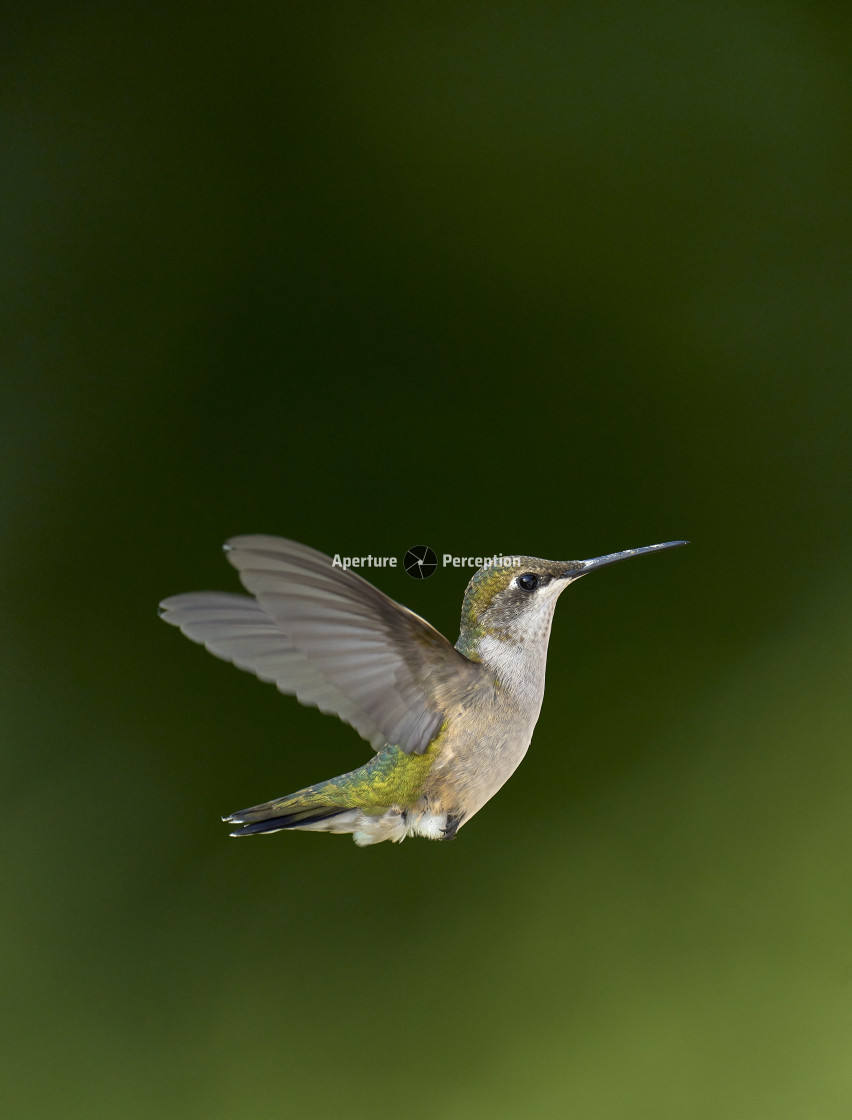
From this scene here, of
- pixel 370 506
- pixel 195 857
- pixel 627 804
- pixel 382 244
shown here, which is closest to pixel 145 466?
pixel 370 506

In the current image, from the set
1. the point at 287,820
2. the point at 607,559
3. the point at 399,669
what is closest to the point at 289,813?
the point at 287,820

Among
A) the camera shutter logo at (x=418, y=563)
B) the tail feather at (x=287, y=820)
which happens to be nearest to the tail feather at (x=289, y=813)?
the tail feather at (x=287, y=820)

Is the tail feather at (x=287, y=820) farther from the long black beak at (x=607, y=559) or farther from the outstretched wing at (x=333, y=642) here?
the long black beak at (x=607, y=559)

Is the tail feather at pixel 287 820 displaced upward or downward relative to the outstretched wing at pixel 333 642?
downward

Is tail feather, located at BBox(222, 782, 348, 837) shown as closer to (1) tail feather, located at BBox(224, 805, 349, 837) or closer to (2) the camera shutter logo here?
(1) tail feather, located at BBox(224, 805, 349, 837)

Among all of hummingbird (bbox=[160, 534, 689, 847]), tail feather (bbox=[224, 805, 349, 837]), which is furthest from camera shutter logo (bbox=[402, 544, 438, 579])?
tail feather (bbox=[224, 805, 349, 837])

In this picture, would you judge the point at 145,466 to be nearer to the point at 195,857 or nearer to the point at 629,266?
the point at 195,857
